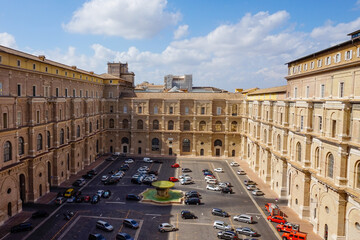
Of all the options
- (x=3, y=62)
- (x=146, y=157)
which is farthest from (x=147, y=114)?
(x=3, y=62)

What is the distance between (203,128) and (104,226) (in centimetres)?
4632

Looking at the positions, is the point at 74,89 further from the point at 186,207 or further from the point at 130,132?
the point at 186,207

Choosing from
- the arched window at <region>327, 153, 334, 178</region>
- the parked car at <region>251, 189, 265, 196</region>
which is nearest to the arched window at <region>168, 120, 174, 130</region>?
the parked car at <region>251, 189, 265, 196</region>

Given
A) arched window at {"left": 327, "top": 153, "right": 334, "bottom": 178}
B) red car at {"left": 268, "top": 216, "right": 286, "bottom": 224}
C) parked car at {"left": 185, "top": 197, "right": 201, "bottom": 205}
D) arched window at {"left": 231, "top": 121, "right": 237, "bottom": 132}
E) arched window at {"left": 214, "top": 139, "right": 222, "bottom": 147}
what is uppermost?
arched window at {"left": 231, "top": 121, "right": 237, "bottom": 132}

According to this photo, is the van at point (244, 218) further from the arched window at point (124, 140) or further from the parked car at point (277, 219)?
the arched window at point (124, 140)

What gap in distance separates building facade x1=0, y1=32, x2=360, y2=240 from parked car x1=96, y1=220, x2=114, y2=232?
12.7 metres

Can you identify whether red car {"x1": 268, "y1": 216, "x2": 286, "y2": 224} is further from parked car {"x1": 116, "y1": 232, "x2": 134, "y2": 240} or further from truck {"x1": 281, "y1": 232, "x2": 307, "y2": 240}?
parked car {"x1": 116, "y1": 232, "x2": 134, "y2": 240}

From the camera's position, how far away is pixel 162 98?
75812 mm

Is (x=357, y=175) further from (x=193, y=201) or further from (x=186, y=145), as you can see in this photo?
(x=186, y=145)

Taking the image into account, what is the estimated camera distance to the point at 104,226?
33781 millimetres

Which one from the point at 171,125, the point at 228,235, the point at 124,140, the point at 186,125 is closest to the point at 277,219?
the point at 228,235

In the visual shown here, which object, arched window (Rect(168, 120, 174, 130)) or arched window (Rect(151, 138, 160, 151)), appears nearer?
arched window (Rect(168, 120, 174, 130))

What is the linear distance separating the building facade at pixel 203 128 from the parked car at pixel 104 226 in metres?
12.7

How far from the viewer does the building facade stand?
31188 millimetres
